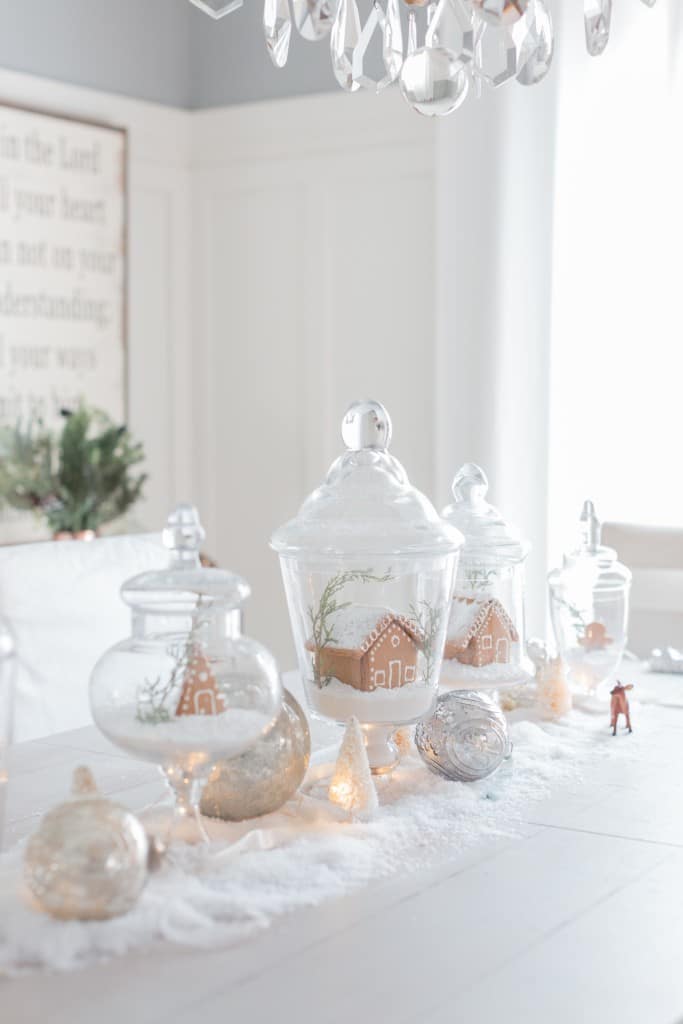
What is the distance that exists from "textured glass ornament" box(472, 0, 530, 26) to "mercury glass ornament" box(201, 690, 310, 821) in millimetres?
732

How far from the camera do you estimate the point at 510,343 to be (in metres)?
3.51

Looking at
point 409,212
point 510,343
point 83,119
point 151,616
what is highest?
point 83,119

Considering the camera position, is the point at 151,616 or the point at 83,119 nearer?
the point at 151,616

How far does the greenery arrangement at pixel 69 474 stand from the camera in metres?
3.63

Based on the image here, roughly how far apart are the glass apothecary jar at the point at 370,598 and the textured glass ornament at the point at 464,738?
2 centimetres

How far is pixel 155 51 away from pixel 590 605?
291 centimetres

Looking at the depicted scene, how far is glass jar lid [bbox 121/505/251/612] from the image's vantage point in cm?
116

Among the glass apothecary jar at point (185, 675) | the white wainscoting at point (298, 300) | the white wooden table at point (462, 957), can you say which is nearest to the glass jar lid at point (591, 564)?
the white wooden table at point (462, 957)

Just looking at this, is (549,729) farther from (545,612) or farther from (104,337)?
(104,337)

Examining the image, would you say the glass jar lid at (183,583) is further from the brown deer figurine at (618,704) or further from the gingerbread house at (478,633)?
the brown deer figurine at (618,704)

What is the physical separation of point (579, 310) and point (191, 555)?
7.98 ft

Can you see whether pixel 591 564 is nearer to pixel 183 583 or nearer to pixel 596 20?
pixel 596 20

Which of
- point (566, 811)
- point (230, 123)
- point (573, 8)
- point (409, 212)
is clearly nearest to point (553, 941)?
point (566, 811)

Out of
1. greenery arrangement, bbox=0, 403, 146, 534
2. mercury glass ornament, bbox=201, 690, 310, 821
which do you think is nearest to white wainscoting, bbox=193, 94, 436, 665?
greenery arrangement, bbox=0, 403, 146, 534
